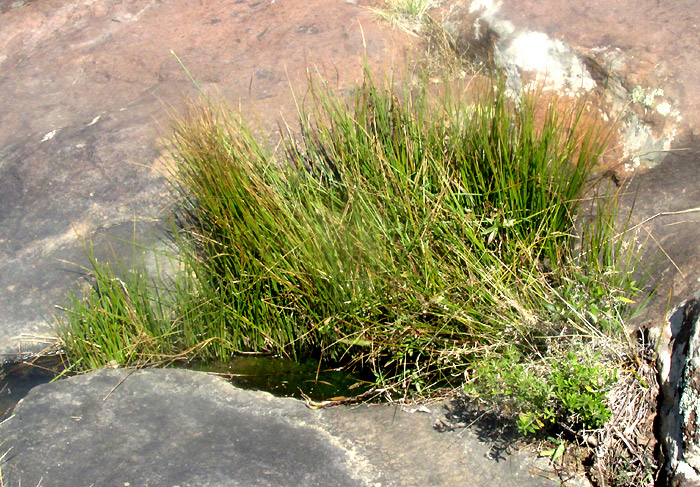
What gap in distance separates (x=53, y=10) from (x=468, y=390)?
3.69m

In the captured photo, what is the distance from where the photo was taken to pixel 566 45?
9.96 ft

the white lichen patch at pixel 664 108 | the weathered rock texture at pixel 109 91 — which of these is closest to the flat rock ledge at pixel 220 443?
the weathered rock texture at pixel 109 91

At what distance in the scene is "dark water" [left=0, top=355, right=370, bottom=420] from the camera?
7.97ft

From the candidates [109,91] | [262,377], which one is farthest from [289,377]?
[109,91]

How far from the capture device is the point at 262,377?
254cm

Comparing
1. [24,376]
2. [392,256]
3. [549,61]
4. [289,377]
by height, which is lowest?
[289,377]

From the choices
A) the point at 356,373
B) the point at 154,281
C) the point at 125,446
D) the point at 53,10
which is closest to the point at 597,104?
the point at 356,373

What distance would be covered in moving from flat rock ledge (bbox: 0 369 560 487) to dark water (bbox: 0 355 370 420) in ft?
0.61

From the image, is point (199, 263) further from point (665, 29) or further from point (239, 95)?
point (665, 29)

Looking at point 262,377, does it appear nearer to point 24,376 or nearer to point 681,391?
point 24,376

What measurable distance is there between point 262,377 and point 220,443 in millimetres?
577

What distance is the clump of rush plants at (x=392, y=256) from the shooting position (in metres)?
2.31

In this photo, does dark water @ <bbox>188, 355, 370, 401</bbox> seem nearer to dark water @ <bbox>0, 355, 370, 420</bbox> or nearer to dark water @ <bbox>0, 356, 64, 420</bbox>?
dark water @ <bbox>0, 355, 370, 420</bbox>

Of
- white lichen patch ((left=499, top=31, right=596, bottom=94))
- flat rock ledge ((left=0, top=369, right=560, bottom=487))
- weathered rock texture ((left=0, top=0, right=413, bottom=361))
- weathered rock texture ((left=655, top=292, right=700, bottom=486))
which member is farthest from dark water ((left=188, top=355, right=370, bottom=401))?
white lichen patch ((left=499, top=31, right=596, bottom=94))
